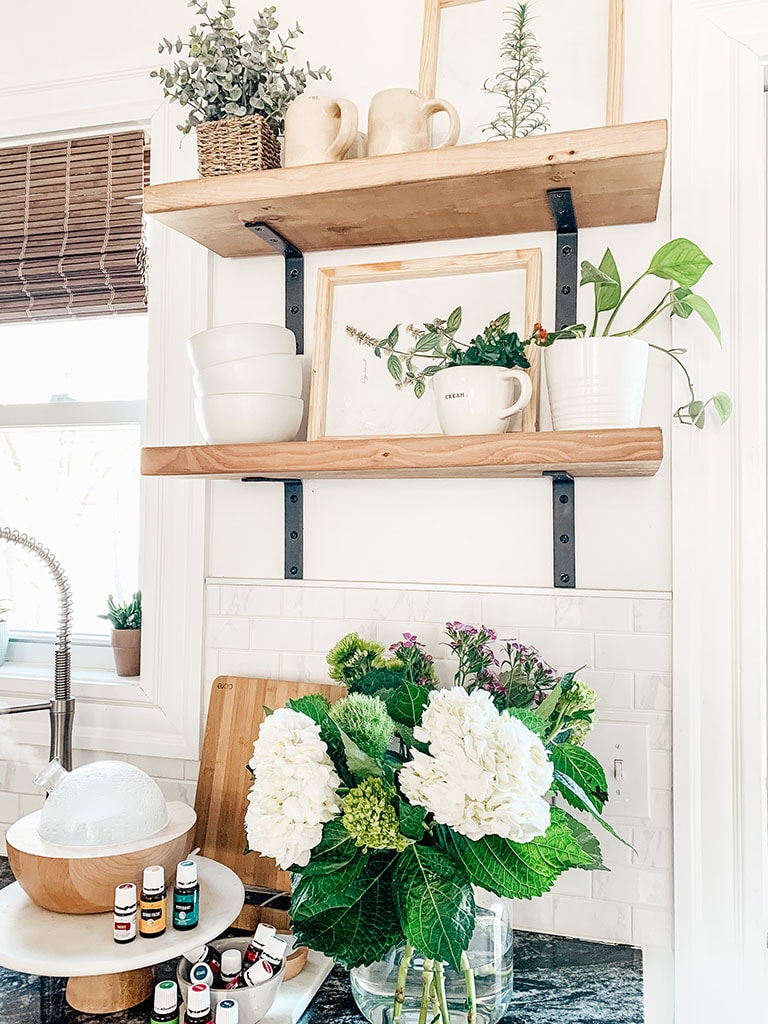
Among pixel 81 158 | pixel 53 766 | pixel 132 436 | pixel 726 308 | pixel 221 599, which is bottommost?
pixel 53 766

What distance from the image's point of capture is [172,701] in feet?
5.07

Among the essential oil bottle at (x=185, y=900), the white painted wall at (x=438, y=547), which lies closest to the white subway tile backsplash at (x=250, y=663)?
the white painted wall at (x=438, y=547)

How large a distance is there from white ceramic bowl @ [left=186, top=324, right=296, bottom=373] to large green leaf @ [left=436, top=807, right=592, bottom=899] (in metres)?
0.71

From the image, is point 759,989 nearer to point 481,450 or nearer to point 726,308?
point 481,450

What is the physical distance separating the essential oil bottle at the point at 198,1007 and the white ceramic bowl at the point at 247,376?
2.45ft

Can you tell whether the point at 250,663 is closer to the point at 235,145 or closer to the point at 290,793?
the point at 290,793

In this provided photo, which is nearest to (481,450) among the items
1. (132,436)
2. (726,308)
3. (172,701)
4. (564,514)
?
(564,514)


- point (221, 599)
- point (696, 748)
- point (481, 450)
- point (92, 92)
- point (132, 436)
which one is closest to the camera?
point (481, 450)

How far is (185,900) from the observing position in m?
1.12

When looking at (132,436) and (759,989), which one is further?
(132,436)

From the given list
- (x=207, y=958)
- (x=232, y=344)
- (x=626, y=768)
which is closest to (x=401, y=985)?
(x=207, y=958)

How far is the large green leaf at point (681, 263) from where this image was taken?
3.73 feet

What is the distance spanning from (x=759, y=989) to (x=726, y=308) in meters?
0.94

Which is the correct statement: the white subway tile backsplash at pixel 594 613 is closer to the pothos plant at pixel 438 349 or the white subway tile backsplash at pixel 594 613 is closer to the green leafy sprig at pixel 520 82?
the pothos plant at pixel 438 349
